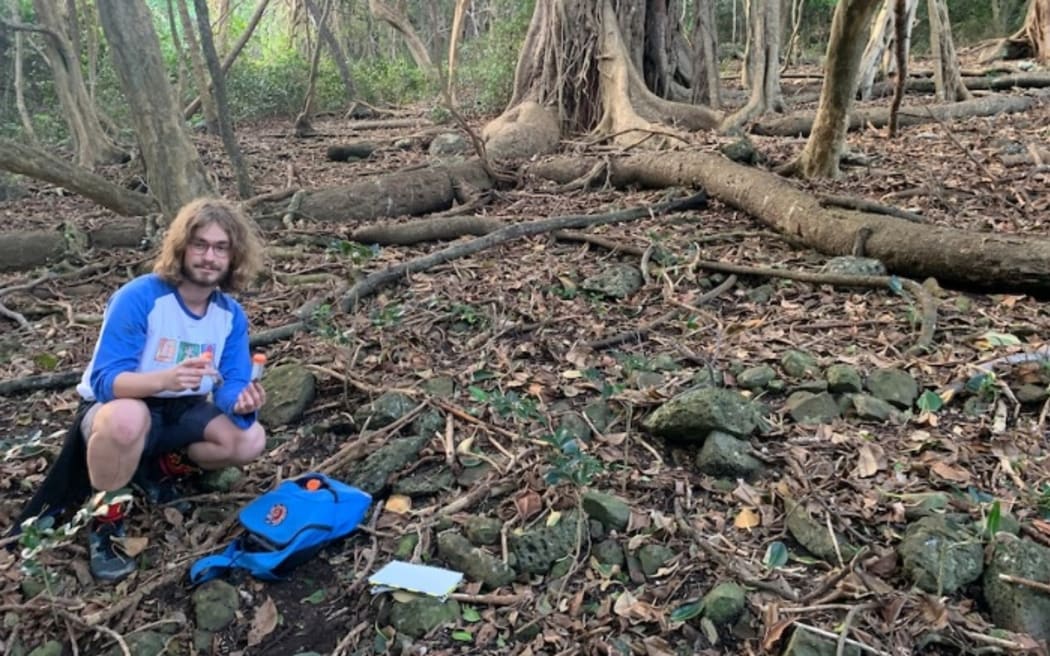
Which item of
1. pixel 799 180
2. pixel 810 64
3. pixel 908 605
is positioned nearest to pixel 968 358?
pixel 908 605

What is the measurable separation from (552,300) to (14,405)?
260 cm

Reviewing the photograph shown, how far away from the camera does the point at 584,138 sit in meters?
8.52

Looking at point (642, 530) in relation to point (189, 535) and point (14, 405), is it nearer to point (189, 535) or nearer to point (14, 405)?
point (189, 535)

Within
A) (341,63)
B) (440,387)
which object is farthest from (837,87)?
(341,63)

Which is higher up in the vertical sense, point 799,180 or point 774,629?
point 799,180

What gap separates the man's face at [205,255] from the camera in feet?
9.32

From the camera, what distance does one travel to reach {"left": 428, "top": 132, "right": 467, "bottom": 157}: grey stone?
353 inches

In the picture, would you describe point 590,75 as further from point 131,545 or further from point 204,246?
point 131,545

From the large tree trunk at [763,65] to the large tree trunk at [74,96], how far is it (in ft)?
22.6

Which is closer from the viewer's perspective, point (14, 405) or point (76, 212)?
point (14, 405)

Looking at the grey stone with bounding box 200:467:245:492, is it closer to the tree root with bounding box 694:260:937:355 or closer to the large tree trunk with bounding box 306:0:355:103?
the tree root with bounding box 694:260:937:355

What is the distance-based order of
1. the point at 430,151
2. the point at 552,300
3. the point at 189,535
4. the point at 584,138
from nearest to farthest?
1. the point at 189,535
2. the point at 552,300
3. the point at 584,138
4. the point at 430,151

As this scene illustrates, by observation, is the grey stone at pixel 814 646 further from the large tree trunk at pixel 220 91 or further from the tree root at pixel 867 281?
the large tree trunk at pixel 220 91

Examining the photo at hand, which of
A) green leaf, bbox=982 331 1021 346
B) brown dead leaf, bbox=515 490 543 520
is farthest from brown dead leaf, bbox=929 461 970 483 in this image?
brown dead leaf, bbox=515 490 543 520
